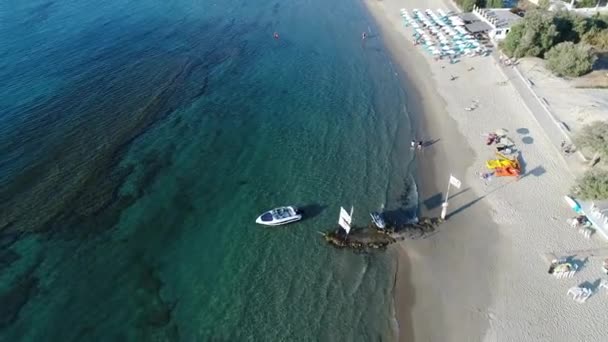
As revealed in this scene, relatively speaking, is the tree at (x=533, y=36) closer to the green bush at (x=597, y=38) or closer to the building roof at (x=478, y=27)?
the green bush at (x=597, y=38)

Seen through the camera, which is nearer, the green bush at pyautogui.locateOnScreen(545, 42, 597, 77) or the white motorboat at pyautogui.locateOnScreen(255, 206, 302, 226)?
the white motorboat at pyautogui.locateOnScreen(255, 206, 302, 226)

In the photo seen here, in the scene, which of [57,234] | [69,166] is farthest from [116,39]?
[57,234]

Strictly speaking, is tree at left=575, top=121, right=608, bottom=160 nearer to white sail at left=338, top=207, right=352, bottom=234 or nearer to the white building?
white sail at left=338, top=207, right=352, bottom=234

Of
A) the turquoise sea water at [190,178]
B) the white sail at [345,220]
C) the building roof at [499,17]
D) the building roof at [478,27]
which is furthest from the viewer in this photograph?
the building roof at [499,17]

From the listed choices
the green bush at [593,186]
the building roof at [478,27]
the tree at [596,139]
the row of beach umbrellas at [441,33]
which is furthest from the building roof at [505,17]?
the green bush at [593,186]

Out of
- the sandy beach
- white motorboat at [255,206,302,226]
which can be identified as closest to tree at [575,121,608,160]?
the sandy beach

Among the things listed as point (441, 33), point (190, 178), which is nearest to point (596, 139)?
point (441, 33)

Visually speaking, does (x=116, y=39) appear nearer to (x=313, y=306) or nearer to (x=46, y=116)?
(x=46, y=116)
